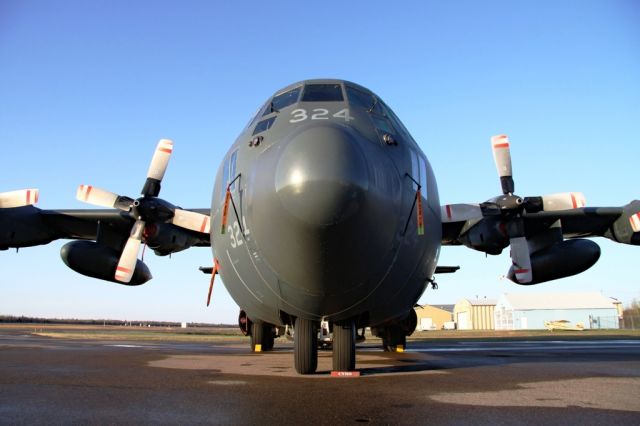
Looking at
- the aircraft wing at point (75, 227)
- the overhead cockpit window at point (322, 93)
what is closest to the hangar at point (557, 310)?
the aircraft wing at point (75, 227)

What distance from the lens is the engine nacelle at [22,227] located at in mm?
14523

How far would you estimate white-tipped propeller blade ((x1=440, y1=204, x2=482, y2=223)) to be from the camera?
10.5 meters

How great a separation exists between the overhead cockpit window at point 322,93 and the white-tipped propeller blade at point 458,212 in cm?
357

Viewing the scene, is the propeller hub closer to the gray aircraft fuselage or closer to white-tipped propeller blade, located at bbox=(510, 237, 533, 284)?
the gray aircraft fuselage

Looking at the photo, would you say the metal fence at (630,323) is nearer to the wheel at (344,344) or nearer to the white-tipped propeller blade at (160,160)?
the white-tipped propeller blade at (160,160)

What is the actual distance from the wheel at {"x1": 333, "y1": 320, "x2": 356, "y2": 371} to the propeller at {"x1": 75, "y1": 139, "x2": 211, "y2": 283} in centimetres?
450

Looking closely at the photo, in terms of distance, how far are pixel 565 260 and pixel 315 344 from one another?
8.85m

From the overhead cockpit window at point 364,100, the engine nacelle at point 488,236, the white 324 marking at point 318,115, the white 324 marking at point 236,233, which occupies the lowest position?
the white 324 marking at point 236,233

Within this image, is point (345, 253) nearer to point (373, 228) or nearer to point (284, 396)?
point (373, 228)

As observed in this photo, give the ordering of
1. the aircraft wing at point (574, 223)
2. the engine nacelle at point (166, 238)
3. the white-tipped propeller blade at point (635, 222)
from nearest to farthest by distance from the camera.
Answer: the engine nacelle at point (166, 238)
the aircraft wing at point (574, 223)
the white-tipped propeller blade at point (635, 222)

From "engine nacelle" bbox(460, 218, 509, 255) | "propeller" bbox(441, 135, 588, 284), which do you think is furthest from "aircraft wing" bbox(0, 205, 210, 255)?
"propeller" bbox(441, 135, 588, 284)

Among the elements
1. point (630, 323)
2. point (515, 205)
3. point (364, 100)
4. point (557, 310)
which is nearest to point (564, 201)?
point (515, 205)

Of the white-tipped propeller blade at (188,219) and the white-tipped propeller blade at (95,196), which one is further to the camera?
the white-tipped propeller blade at (95,196)

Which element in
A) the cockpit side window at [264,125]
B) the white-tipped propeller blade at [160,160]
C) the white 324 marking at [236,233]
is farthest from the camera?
the white-tipped propeller blade at [160,160]
